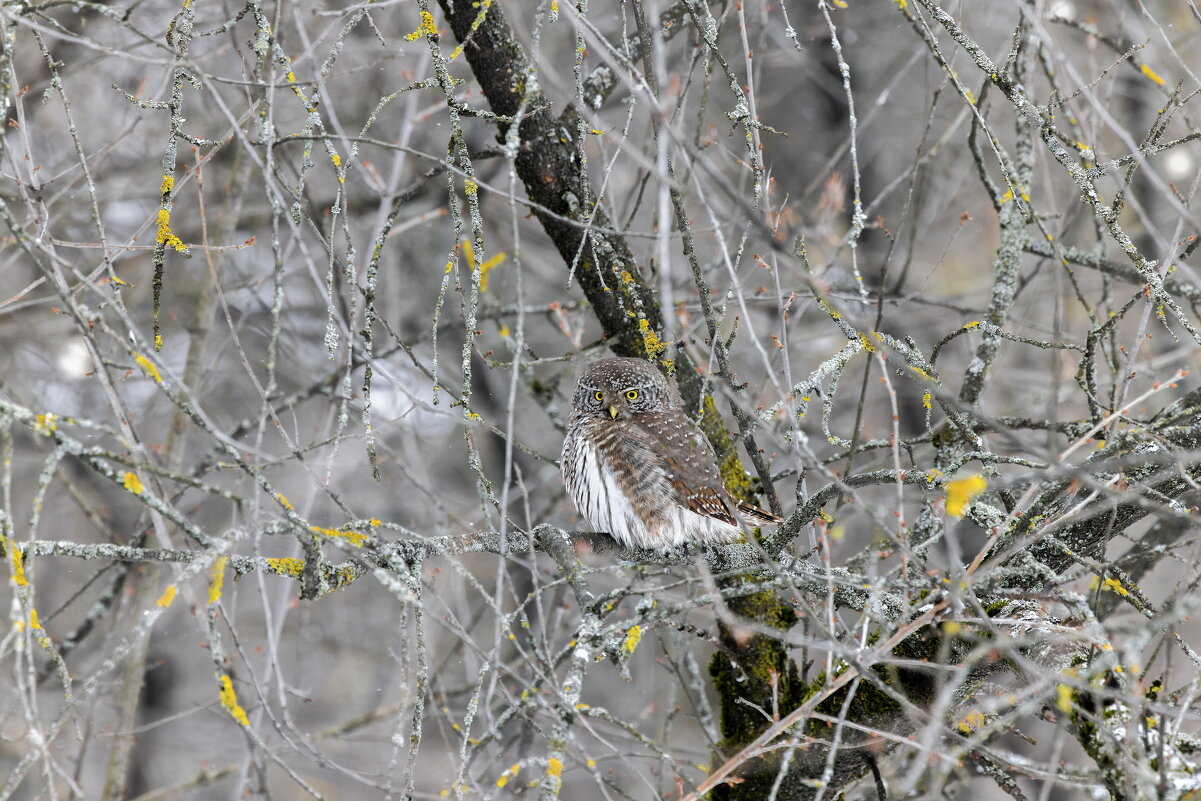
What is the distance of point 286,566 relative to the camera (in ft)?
10.00

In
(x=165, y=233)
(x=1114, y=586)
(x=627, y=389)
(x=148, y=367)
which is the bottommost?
(x=1114, y=586)

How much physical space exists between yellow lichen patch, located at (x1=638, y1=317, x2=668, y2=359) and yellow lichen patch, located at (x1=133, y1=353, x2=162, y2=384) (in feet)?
7.16

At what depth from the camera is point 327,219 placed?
6.22m

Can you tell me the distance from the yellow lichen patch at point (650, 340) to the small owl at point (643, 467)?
37cm

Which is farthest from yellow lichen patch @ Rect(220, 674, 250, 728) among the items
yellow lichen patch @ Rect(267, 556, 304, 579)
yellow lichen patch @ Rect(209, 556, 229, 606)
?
yellow lichen patch @ Rect(267, 556, 304, 579)

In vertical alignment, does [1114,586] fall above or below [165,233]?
below

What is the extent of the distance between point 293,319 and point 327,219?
1.61 metres

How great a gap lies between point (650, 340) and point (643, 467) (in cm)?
68

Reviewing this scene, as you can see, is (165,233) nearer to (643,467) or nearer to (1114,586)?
(643,467)

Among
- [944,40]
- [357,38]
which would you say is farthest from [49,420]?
[944,40]

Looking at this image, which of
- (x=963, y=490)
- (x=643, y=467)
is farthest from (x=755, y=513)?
(x=963, y=490)

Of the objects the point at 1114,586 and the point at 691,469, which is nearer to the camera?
the point at 1114,586

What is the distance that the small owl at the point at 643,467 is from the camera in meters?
4.42

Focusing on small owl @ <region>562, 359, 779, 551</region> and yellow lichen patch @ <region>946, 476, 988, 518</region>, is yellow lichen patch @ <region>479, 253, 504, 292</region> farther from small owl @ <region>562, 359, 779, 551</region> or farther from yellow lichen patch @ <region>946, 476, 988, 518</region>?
yellow lichen patch @ <region>946, 476, 988, 518</region>
